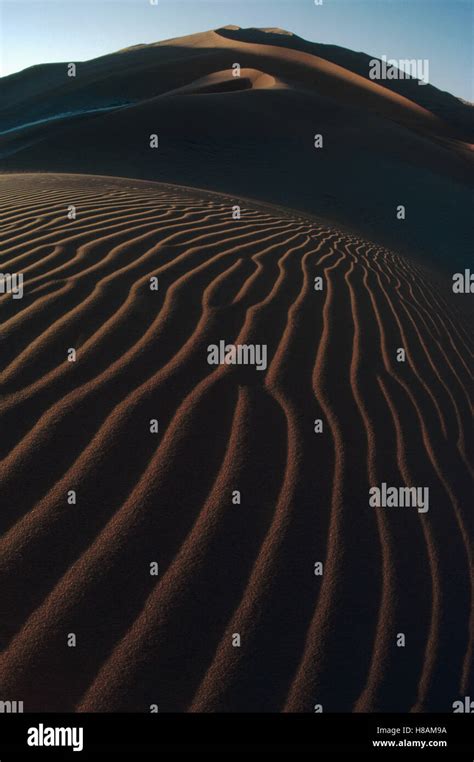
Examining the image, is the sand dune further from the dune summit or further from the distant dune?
the distant dune

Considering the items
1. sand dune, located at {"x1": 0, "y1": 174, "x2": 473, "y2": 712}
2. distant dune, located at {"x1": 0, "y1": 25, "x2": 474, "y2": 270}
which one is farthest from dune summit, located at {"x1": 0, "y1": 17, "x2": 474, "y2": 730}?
distant dune, located at {"x1": 0, "y1": 25, "x2": 474, "y2": 270}

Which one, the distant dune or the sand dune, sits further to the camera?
the distant dune

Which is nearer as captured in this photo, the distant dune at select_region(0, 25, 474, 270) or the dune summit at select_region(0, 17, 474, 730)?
the dune summit at select_region(0, 17, 474, 730)

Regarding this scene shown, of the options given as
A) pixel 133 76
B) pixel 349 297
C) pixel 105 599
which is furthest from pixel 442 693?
pixel 133 76

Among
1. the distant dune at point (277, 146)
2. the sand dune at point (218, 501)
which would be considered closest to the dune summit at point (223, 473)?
the sand dune at point (218, 501)

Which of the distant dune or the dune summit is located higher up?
the distant dune

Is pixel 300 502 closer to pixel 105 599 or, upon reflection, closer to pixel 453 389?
pixel 105 599
